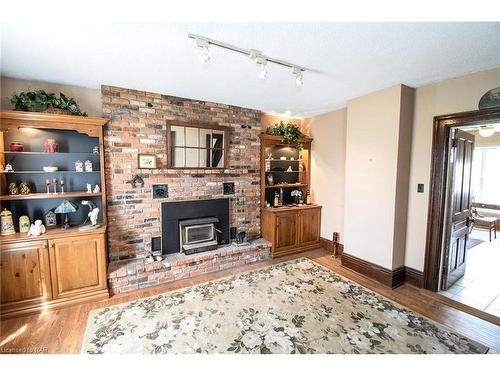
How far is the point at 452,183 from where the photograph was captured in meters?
2.78

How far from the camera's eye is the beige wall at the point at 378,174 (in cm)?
288

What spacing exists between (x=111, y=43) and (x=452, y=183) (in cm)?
405

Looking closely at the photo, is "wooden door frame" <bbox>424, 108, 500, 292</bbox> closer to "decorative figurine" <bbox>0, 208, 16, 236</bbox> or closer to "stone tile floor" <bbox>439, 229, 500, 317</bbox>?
"stone tile floor" <bbox>439, 229, 500, 317</bbox>

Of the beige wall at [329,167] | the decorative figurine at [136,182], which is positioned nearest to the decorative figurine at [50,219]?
the decorative figurine at [136,182]

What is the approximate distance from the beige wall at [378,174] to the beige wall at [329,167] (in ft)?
1.85

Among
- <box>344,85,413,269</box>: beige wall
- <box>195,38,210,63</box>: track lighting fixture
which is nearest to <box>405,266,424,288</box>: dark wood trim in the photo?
<box>344,85,413,269</box>: beige wall

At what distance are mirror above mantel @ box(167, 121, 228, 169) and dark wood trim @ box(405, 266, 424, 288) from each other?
124 inches

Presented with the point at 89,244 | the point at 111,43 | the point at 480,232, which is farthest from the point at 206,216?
the point at 480,232

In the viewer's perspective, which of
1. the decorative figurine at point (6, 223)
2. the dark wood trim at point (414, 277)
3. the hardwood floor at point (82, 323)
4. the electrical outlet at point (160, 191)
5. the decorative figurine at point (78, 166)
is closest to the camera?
the hardwood floor at point (82, 323)

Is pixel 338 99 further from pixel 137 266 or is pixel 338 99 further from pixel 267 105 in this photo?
pixel 137 266

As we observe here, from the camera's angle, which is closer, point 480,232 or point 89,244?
point 89,244

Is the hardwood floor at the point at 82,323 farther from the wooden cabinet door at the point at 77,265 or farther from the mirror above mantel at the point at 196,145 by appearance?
the mirror above mantel at the point at 196,145

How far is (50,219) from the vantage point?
2.69 m

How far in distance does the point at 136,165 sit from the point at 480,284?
505 cm
